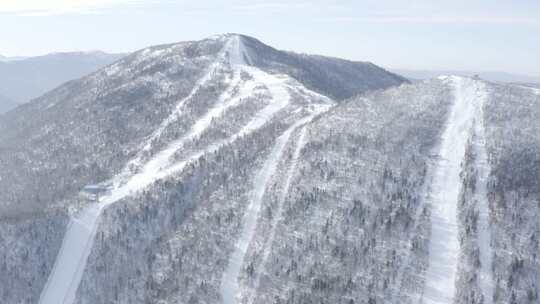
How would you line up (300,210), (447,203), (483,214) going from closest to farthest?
(483,214), (447,203), (300,210)

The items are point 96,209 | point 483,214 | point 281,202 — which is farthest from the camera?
point 96,209

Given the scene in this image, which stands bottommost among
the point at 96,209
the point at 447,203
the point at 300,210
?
the point at 96,209

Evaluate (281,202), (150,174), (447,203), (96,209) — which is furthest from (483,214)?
(96,209)

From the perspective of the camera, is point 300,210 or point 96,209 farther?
point 96,209

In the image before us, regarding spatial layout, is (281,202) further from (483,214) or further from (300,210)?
(483,214)

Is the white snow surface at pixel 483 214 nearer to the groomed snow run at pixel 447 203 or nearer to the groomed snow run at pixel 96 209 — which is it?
the groomed snow run at pixel 447 203
